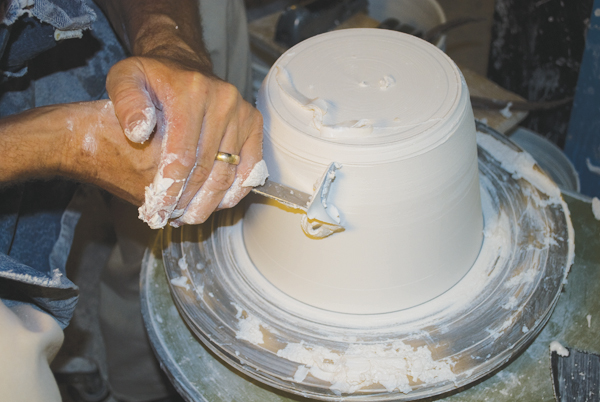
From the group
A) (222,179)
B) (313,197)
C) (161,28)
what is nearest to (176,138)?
(222,179)

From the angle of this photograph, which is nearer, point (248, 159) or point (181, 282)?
point (248, 159)

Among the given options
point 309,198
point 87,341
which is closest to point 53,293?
point 309,198

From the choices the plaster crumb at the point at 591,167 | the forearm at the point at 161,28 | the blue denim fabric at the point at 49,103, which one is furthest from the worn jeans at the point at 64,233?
the plaster crumb at the point at 591,167

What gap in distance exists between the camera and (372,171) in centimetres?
93

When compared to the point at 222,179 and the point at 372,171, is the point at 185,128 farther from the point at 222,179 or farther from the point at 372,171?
the point at 372,171

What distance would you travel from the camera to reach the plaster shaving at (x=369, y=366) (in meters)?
0.95

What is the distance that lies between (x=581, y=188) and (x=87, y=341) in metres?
1.94

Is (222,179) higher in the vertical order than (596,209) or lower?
higher

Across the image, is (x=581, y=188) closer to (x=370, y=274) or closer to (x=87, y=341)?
(x=370, y=274)

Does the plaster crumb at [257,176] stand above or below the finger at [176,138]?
below

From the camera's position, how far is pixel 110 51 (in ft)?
5.02

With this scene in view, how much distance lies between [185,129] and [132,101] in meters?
0.09

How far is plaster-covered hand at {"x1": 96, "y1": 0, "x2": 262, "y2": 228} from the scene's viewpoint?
0.87m

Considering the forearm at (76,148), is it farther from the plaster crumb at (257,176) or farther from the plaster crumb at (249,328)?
the plaster crumb at (249,328)
